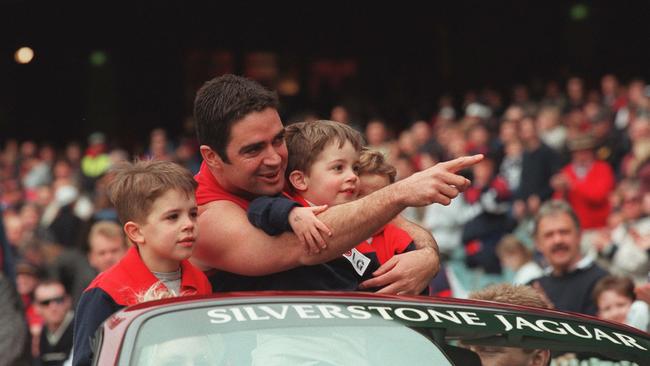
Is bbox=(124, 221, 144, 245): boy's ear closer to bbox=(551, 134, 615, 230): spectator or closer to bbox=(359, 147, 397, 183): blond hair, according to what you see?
bbox=(359, 147, 397, 183): blond hair

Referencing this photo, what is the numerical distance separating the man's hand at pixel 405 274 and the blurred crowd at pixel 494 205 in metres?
3.09

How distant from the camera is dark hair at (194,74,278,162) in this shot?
435 cm

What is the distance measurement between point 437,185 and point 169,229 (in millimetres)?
909

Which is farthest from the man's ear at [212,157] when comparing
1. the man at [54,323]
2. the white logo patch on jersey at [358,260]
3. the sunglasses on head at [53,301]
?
the sunglasses on head at [53,301]

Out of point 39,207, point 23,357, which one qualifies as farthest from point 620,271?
point 39,207

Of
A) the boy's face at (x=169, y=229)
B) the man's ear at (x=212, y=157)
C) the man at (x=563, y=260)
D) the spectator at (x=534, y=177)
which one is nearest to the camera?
the boy's face at (x=169, y=229)

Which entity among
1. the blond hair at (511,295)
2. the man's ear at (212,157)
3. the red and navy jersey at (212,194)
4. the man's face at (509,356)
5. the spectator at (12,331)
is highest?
the man's ear at (212,157)

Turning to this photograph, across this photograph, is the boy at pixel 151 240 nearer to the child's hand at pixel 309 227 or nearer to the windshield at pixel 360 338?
the child's hand at pixel 309 227

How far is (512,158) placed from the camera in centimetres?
1493

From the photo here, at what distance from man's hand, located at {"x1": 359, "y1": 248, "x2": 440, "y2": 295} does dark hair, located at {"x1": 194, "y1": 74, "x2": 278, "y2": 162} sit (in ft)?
2.21

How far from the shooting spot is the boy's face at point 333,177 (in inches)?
178

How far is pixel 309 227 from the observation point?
13.4ft

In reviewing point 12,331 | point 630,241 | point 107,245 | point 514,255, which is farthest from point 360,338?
point 514,255

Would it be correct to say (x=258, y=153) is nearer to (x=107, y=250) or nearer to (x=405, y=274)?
(x=405, y=274)
